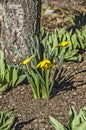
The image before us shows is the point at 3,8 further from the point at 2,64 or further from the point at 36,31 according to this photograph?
the point at 2,64

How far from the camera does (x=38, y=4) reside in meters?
4.29

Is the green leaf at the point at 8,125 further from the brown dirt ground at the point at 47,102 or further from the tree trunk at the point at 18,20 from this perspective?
the tree trunk at the point at 18,20

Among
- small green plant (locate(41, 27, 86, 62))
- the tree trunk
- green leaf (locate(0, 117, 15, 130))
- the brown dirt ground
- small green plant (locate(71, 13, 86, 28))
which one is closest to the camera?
green leaf (locate(0, 117, 15, 130))

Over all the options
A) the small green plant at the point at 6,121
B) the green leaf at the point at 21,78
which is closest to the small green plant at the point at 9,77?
the green leaf at the point at 21,78

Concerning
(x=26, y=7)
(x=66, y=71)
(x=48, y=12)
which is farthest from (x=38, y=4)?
(x=48, y=12)

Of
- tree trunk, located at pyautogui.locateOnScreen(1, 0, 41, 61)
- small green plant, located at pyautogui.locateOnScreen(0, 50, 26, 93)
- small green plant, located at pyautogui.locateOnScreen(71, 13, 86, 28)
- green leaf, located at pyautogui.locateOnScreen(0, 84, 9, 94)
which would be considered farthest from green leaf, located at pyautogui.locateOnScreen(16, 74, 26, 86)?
small green plant, located at pyautogui.locateOnScreen(71, 13, 86, 28)

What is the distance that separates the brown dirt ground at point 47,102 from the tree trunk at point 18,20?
635 mm

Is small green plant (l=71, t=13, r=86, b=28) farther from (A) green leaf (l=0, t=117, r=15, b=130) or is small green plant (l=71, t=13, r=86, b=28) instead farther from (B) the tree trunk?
(A) green leaf (l=0, t=117, r=15, b=130)

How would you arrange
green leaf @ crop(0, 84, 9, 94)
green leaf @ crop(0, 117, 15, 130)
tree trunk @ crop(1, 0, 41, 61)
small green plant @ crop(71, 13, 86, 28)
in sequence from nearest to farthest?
1. green leaf @ crop(0, 117, 15, 130)
2. green leaf @ crop(0, 84, 9, 94)
3. tree trunk @ crop(1, 0, 41, 61)
4. small green plant @ crop(71, 13, 86, 28)

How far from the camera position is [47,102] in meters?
3.64

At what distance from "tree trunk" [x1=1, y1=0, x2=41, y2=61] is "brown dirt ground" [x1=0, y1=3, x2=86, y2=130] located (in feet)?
2.08

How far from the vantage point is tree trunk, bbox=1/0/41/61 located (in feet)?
13.9

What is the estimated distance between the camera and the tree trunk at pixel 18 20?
423 cm

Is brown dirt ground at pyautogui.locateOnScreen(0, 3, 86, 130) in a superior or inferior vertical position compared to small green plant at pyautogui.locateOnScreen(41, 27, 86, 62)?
inferior
